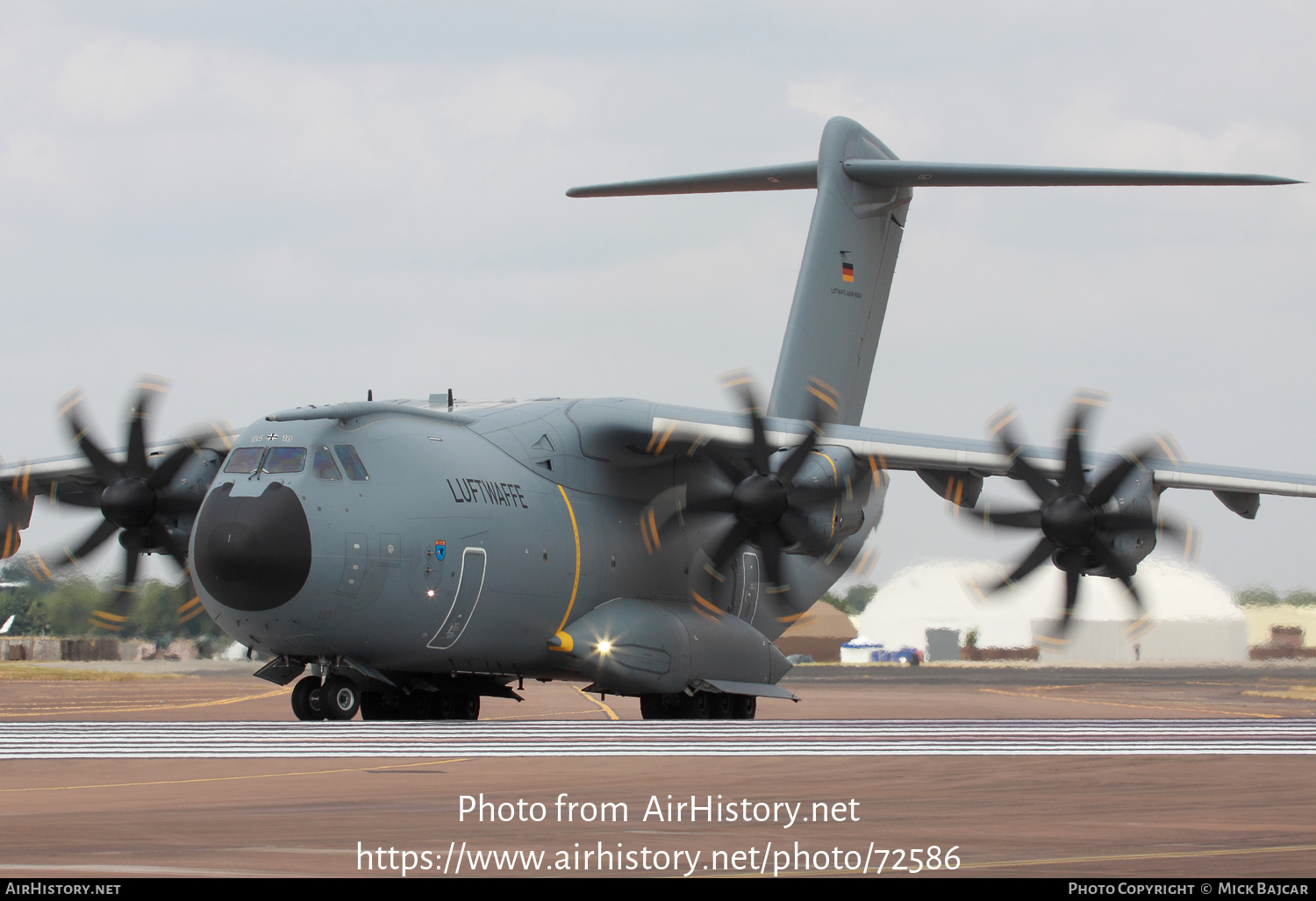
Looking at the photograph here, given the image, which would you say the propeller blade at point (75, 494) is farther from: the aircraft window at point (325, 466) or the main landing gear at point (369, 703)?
the aircraft window at point (325, 466)

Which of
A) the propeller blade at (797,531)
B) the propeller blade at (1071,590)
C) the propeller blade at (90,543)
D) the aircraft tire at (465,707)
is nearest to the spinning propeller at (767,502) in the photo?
the propeller blade at (797,531)

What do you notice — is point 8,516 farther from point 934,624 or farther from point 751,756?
point 934,624

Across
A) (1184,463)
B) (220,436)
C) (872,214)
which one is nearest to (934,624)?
(872,214)

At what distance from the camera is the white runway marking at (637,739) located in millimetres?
12594

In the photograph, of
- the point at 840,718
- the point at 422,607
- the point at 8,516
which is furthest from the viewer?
the point at 8,516

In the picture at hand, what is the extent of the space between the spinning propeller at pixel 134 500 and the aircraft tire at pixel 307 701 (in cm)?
250

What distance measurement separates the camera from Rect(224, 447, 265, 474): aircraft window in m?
16.9

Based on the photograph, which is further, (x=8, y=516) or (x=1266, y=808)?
(x=8, y=516)

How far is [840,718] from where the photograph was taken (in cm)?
1931

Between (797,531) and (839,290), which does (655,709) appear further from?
(839,290)

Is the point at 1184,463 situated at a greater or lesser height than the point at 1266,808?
greater

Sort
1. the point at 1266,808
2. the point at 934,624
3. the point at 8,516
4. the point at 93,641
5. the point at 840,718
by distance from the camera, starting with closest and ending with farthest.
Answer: the point at 1266,808, the point at 840,718, the point at 8,516, the point at 934,624, the point at 93,641

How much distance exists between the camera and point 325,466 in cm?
1688
